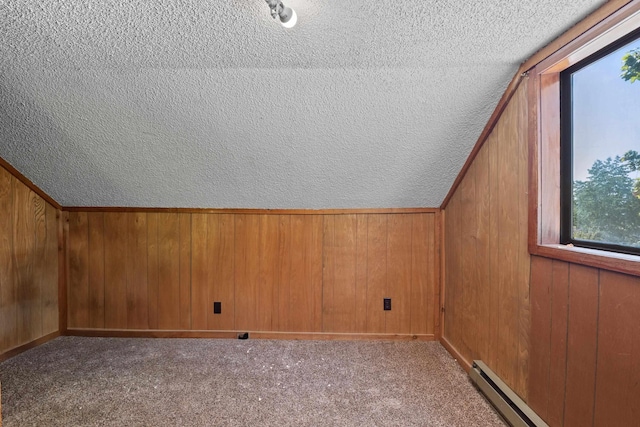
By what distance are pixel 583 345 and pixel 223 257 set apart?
2149mm

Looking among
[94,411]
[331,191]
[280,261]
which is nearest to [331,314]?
[280,261]

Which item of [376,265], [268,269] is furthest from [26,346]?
[376,265]

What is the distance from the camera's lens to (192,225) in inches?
92.1

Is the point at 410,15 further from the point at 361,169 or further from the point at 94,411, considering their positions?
the point at 94,411

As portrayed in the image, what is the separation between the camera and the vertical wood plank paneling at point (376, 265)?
2.27m

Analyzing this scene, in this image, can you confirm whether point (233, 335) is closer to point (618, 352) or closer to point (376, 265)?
point (376, 265)

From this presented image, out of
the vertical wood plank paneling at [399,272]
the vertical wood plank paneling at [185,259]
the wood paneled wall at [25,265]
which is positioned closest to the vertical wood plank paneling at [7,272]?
the wood paneled wall at [25,265]

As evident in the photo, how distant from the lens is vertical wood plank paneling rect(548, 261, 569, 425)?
1.14 metres

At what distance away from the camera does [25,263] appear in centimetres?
211

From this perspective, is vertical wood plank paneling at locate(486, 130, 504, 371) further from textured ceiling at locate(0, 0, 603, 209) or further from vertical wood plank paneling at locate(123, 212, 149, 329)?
vertical wood plank paneling at locate(123, 212, 149, 329)

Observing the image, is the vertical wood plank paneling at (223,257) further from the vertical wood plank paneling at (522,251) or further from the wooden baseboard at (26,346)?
the vertical wood plank paneling at (522,251)

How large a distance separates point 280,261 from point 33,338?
186 cm

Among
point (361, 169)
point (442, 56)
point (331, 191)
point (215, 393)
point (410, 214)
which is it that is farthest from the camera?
point (410, 214)

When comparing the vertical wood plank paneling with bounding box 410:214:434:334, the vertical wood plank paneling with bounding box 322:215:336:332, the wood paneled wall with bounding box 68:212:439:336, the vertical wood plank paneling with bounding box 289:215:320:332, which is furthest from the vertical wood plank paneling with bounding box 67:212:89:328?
the vertical wood plank paneling with bounding box 410:214:434:334
